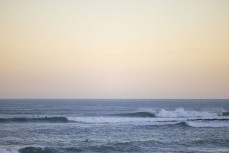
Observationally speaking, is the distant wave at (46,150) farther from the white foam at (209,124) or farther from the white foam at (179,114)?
the white foam at (179,114)

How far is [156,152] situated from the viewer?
24266mm

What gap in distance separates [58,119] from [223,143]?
2521 cm

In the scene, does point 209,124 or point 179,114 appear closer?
point 209,124

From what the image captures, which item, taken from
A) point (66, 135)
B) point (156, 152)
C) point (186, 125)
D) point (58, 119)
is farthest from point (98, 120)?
point (156, 152)

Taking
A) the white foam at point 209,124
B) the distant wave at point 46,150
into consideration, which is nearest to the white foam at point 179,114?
the white foam at point 209,124

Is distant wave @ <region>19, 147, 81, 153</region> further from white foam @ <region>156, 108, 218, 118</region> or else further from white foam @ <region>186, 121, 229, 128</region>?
white foam @ <region>156, 108, 218, 118</region>

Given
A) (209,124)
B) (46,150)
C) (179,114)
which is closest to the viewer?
(46,150)

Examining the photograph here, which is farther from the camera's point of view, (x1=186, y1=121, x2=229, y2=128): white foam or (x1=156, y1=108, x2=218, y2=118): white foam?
(x1=156, y1=108, x2=218, y2=118): white foam

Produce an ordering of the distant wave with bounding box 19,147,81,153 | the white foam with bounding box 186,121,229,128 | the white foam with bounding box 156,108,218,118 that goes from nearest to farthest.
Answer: the distant wave with bounding box 19,147,81,153 < the white foam with bounding box 186,121,229,128 < the white foam with bounding box 156,108,218,118

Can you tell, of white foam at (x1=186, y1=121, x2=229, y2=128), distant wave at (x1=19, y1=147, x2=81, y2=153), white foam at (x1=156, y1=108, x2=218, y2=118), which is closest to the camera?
distant wave at (x1=19, y1=147, x2=81, y2=153)

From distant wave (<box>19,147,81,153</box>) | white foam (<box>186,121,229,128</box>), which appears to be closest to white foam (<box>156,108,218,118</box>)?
white foam (<box>186,121,229,128</box>)

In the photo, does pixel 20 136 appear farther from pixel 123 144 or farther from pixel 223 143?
pixel 223 143

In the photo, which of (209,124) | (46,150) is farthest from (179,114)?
(46,150)

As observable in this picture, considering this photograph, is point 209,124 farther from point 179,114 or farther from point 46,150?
point 46,150
